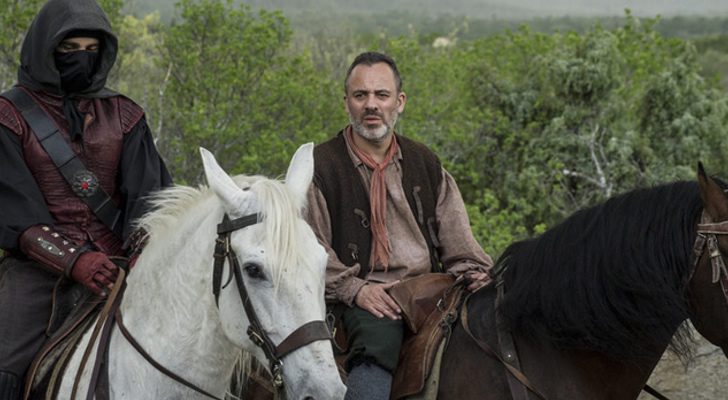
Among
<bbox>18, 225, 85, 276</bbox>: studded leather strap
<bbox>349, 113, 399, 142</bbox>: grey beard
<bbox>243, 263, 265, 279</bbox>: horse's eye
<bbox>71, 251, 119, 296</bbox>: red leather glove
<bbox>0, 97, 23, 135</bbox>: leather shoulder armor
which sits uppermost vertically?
<bbox>0, 97, 23, 135</bbox>: leather shoulder armor

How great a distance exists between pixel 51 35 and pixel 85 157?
0.55 meters

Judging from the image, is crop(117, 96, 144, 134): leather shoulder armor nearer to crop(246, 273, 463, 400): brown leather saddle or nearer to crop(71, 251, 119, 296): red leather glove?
crop(71, 251, 119, 296): red leather glove

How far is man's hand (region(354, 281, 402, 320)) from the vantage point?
154 inches

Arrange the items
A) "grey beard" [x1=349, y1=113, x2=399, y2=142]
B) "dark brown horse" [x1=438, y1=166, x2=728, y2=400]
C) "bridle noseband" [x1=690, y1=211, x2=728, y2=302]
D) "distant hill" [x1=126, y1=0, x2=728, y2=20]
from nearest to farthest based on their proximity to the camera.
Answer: "bridle noseband" [x1=690, y1=211, x2=728, y2=302]
"dark brown horse" [x1=438, y1=166, x2=728, y2=400]
"grey beard" [x1=349, y1=113, x2=399, y2=142]
"distant hill" [x1=126, y1=0, x2=728, y2=20]

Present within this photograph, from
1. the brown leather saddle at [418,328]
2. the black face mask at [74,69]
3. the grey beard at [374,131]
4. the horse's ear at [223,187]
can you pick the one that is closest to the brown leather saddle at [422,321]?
the brown leather saddle at [418,328]

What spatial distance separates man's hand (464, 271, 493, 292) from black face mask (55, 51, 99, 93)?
198 centimetres

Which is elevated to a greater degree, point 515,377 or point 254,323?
→ point 254,323

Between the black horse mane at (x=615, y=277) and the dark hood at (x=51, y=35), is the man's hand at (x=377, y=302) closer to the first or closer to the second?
the black horse mane at (x=615, y=277)

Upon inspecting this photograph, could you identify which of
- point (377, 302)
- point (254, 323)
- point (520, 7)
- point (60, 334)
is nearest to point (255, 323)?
point (254, 323)

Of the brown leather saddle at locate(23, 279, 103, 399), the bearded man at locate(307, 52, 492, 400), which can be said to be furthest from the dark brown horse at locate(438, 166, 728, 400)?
the brown leather saddle at locate(23, 279, 103, 399)

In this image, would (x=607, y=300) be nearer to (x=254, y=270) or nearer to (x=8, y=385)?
(x=254, y=270)

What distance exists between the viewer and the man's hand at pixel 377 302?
3.92 metres

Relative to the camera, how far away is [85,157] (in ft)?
12.9

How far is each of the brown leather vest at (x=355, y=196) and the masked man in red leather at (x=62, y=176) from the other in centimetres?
82
